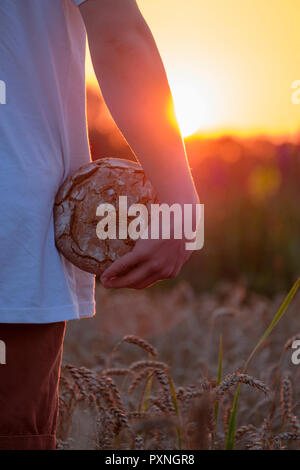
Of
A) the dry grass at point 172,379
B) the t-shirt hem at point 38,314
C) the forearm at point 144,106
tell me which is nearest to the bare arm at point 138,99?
the forearm at point 144,106

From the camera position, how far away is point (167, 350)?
374 centimetres

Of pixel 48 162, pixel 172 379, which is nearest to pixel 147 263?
pixel 48 162

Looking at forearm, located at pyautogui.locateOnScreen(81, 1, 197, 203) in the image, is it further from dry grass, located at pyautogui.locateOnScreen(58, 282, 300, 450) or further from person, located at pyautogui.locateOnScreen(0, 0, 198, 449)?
dry grass, located at pyautogui.locateOnScreen(58, 282, 300, 450)

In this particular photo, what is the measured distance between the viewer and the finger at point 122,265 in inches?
45.6

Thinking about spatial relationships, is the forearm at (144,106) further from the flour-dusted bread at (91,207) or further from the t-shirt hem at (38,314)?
the t-shirt hem at (38,314)

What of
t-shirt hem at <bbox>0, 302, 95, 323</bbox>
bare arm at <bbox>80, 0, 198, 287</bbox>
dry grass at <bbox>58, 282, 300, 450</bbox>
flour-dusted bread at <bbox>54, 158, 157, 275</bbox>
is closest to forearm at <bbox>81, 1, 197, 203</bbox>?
bare arm at <bbox>80, 0, 198, 287</bbox>

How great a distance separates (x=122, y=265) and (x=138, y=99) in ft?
1.09

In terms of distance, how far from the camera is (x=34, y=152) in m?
1.22

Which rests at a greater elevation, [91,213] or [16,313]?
[91,213]
